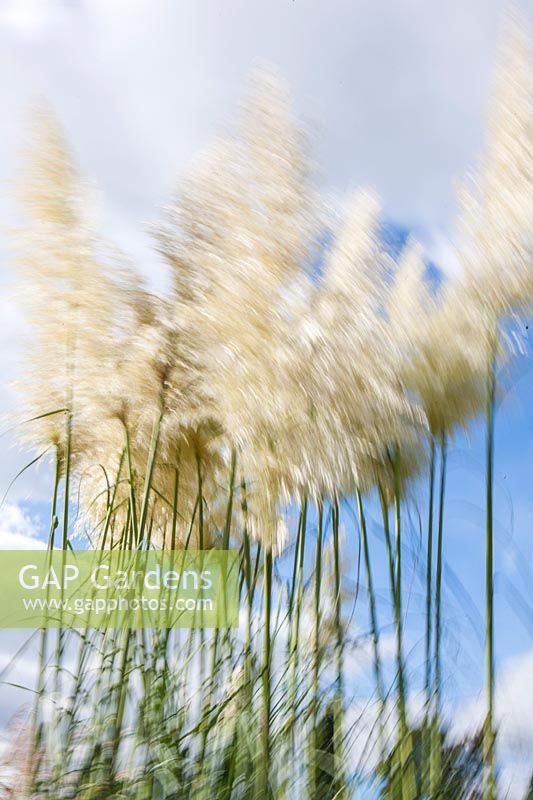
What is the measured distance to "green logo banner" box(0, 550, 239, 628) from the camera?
1.74 m

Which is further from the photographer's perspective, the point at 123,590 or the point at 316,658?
the point at 123,590

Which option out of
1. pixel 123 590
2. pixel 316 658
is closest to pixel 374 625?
pixel 316 658

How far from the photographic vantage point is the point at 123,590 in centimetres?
174

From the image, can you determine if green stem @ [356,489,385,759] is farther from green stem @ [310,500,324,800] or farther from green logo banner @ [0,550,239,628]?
green logo banner @ [0,550,239,628]

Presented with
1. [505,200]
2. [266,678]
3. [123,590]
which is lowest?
[266,678]

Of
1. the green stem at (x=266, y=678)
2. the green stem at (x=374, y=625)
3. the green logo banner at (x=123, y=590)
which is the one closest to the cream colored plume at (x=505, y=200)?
the green stem at (x=374, y=625)

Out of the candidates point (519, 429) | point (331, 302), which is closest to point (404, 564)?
point (519, 429)

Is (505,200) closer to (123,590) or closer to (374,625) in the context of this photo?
(374,625)

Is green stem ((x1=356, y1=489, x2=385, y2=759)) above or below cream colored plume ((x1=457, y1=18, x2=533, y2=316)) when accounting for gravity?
below

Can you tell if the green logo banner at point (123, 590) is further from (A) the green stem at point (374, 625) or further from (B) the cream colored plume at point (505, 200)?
(B) the cream colored plume at point (505, 200)

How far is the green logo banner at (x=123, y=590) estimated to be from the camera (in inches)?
68.6

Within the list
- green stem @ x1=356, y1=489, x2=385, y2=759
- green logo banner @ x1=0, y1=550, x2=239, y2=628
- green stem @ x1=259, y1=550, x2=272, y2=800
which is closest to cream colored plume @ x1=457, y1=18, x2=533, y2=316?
green stem @ x1=356, y1=489, x2=385, y2=759

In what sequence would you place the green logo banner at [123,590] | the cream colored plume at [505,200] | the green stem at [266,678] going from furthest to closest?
the green logo banner at [123,590] < the cream colored plume at [505,200] < the green stem at [266,678]

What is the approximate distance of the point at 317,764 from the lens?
151cm
